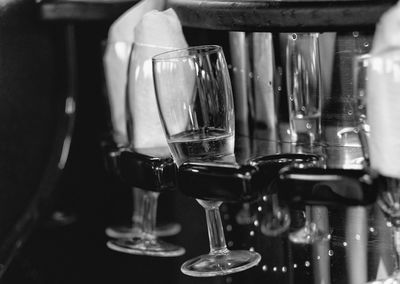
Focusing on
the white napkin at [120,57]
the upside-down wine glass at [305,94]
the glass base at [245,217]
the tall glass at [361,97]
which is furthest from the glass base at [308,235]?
the white napkin at [120,57]

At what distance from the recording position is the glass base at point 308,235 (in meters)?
1.54

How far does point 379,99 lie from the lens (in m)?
1.28

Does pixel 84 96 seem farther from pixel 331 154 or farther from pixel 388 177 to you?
pixel 388 177

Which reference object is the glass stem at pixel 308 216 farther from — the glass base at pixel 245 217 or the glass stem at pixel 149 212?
the glass stem at pixel 149 212

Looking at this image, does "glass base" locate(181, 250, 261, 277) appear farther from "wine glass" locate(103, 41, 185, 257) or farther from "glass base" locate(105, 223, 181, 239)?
"glass base" locate(105, 223, 181, 239)

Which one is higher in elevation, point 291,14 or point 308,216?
point 291,14

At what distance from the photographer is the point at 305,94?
153 cm

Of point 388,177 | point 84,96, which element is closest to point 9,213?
point 84,96

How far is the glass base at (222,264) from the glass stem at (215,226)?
0.04ft

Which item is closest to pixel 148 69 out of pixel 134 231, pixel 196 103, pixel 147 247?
pixel 196 103

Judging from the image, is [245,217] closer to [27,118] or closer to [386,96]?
[386,96]

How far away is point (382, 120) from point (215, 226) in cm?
42

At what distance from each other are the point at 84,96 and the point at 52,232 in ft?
1.29

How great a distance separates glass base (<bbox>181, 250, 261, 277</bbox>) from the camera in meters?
1.56
